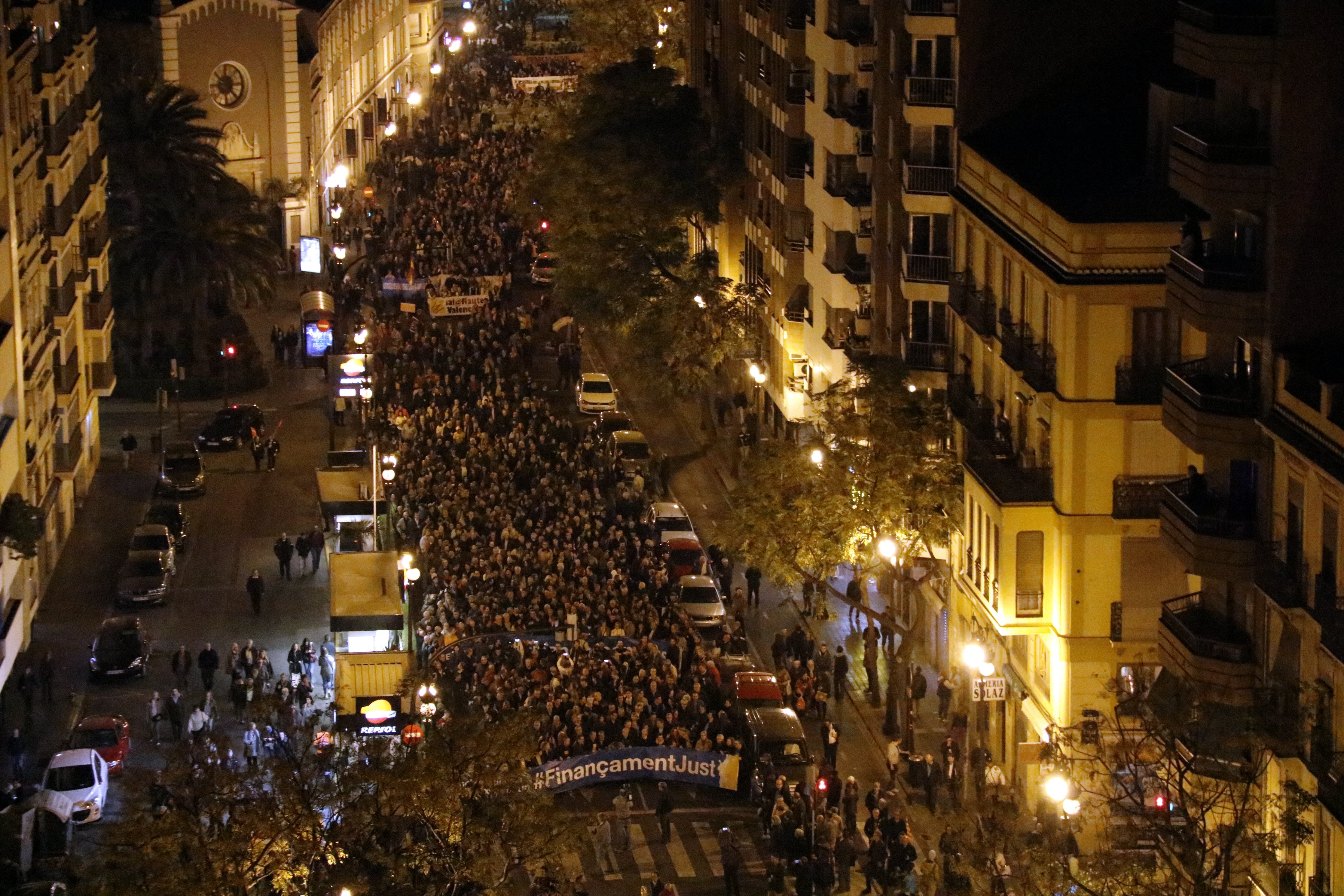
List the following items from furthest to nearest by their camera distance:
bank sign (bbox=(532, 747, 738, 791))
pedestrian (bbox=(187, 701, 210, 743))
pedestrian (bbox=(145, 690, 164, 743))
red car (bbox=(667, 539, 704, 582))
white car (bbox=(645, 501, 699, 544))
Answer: white car (bbox=(645, 501, 699, 544)), red car (bbox=(667, 539, 704, 582)), pedestrian (bbox=(145, 690, 164, 743)), pedestrian (bbox=(187, 701, 210, 743)), bank sign (bbox=(532, 747, 738, 791))

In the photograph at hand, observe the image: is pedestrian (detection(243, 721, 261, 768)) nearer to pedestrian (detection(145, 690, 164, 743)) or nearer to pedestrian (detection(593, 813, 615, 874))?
pedestrian (detection(145, 690, 164, 743))

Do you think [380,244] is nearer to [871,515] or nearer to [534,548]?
[534,548]

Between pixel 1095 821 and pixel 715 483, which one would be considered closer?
pixel 1095 821

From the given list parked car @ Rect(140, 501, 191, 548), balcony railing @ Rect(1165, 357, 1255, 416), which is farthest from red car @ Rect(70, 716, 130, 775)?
balcony railing @ Rect(1165, 357, 1255, 416)

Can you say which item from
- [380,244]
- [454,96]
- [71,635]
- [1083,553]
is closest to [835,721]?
[1083,553]

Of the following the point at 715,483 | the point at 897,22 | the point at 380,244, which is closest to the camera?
the point at 897,22

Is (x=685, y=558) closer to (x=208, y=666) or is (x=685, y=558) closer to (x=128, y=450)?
(x=208, y=666)
